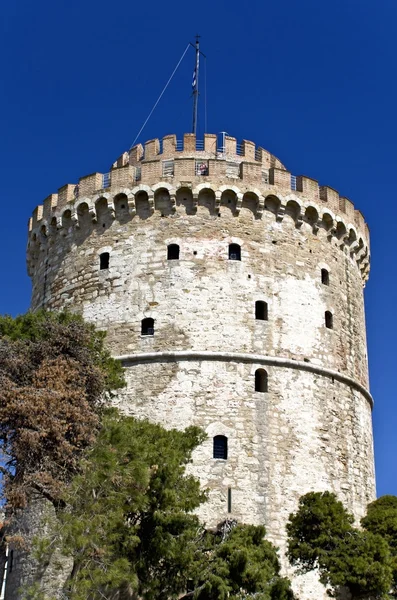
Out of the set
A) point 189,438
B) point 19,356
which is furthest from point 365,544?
point 19,356

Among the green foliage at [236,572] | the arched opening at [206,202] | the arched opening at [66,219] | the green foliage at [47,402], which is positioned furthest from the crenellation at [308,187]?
the green foliage at [236,572]

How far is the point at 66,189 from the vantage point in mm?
20938

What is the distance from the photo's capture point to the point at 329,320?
19.8 metres

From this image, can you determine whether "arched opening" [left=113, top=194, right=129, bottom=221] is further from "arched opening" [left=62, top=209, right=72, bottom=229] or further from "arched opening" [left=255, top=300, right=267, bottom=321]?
"arched opening" [left=255, top=300, right=267, bottom=321]

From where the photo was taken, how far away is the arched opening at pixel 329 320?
778 inches

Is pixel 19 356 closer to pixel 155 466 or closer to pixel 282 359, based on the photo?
pixel 155 466

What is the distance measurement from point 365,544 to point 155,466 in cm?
359

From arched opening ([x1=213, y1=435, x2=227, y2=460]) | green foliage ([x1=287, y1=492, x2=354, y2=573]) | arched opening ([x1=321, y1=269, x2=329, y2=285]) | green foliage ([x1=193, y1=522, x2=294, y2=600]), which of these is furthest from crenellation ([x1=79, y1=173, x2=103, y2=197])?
green foliage ([x1=193, y1=522, x2=294, y2=600])

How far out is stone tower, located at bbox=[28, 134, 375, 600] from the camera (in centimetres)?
1767

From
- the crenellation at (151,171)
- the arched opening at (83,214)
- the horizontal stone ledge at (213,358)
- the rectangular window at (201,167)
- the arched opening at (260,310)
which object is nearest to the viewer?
the horizontal stone ledge at (213,358)

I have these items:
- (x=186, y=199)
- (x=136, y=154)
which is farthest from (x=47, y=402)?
(x=136, y=154)

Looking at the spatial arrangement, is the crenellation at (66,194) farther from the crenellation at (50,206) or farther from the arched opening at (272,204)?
the arched opening at (272,204)

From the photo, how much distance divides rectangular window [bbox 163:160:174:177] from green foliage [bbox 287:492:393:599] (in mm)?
7844

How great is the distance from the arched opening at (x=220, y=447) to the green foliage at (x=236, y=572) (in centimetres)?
328
